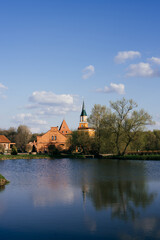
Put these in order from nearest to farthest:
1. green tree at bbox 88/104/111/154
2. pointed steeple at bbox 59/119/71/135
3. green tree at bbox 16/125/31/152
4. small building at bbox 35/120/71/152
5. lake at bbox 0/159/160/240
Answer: lake at bbox 0/159/160/240 < green tree at bbox 88/104/111/154 < small building at bbox 35/120/71/152 < green tree at bbox 16/125/31/152 < pointed steeple at bbox 59/119/71/135

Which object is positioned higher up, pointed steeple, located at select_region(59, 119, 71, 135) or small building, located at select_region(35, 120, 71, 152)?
pointed steeple, located at select_region(59, 119, 71, 135)

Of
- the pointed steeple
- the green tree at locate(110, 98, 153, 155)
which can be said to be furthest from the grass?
the pointed steeple

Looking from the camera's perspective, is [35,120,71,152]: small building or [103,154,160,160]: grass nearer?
[103,154,160,160]: grass

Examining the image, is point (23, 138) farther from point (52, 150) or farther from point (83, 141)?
point (83, 141)

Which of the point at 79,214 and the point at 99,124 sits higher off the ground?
the point at 99,124

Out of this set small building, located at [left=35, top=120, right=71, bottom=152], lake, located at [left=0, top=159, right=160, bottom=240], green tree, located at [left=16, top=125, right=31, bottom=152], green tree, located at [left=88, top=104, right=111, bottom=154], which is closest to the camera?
lake, located at [left=0, top=159, right=160, bottom=240]

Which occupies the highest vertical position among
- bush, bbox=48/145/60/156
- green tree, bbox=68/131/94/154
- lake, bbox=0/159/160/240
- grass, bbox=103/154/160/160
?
green tree, bbox=68/131/94/154

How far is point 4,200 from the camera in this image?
1533 cm

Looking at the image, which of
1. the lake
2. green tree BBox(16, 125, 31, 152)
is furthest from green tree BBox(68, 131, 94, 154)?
the lake

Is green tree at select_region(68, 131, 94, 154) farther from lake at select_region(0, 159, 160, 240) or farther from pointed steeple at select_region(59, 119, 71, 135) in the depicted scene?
lake at select_region(0, 159, 160, 240)

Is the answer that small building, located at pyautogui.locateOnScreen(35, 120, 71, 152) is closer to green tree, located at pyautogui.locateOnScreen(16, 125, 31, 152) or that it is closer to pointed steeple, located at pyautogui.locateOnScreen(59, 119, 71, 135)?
green tree, located at pyautogui.locateOnScreen(16, 125, 31, 152)

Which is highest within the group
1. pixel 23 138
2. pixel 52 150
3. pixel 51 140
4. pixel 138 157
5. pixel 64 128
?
pixel 64 128

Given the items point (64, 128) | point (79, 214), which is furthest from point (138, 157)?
point (64, 128)

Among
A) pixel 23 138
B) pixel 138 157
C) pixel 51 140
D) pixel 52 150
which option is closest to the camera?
pixel 138 157
